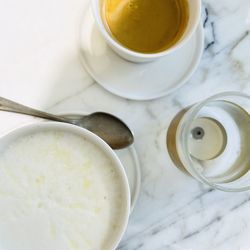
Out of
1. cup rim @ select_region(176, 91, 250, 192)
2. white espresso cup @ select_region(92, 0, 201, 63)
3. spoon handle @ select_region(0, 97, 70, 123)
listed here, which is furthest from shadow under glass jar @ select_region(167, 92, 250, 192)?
spoon handle @ select_region(0, 97, 70, 123)

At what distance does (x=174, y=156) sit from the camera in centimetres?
91

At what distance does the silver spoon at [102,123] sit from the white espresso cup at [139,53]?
11 cm

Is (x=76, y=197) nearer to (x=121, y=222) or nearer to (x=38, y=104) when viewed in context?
(x=121, y=222)

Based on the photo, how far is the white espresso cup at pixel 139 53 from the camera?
817 millimetres

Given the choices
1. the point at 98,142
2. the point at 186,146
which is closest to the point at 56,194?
the point at 98,142

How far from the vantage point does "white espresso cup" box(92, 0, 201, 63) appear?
2.68 ft

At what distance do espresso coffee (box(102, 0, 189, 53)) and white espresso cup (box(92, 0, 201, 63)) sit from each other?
0.02 m

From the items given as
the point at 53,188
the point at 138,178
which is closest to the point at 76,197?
the point at 53,188

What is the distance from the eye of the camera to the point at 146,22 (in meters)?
0.88

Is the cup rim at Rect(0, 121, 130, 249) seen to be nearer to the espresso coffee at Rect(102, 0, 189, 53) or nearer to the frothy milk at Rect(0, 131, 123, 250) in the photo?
the frothy milk at Rect(0, 131, 123, 250)

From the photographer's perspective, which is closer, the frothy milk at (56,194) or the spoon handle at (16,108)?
the frothy milk at (56,194)

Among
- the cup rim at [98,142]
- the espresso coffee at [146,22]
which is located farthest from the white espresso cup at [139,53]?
the cup rim at [98,142]

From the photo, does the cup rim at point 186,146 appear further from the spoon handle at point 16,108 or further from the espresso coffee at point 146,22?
the spoon handle at point 16,108

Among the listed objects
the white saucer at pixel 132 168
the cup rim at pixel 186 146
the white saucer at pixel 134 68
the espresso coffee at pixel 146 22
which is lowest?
the white saucer at pixel 132 168
